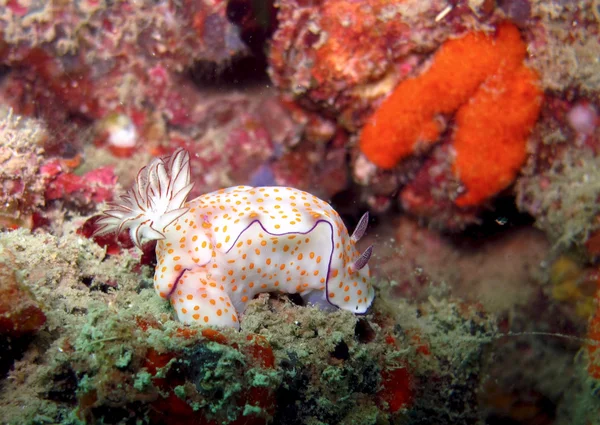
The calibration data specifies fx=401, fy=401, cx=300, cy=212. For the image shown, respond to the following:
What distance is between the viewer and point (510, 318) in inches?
201

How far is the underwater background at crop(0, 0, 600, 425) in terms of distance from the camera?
195 cm

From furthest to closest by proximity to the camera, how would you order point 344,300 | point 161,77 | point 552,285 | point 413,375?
point 161,77
point 552,285
point 413,375
point 344,300

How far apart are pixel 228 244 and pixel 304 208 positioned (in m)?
0.54

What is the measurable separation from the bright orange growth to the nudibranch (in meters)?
2.46

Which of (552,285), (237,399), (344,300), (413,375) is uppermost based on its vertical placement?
(237,399)

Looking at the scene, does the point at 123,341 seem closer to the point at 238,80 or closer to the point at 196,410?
the point at 196,410

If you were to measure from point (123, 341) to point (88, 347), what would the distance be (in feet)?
0.48

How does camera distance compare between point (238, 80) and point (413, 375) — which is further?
point (238, 80)

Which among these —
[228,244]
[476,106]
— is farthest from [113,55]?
[476,106]

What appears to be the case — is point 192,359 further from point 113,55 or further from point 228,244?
point 113,55

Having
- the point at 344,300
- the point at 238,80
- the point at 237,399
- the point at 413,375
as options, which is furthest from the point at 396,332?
the point at 238,80

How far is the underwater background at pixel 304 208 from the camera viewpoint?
6.40 ft

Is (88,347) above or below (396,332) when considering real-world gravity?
above

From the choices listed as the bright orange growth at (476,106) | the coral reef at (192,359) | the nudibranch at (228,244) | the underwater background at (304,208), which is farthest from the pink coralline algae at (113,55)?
the nudibranch at (228,244)
